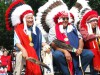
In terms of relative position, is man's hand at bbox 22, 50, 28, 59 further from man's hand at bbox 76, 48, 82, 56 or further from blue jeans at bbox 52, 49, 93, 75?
man's hand at bbox 76, 48, 82, 56

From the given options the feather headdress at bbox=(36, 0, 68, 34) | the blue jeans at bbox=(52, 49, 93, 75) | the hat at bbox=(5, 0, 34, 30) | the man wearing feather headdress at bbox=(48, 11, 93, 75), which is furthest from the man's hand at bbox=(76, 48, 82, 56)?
the hat at bbox=(5, 0, 34, 30)

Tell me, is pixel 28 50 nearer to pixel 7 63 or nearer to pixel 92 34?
pixel 92 34

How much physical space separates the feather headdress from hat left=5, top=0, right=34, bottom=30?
484 mm

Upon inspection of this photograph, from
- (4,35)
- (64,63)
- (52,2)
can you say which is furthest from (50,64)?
(4,35)

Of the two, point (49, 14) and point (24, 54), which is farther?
point (49, 14)

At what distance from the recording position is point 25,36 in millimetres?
8055

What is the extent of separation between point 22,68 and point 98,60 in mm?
1545

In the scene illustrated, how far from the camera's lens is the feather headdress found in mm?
8594

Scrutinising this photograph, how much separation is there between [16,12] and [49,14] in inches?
28.6

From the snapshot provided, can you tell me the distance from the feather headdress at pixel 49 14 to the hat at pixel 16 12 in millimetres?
484

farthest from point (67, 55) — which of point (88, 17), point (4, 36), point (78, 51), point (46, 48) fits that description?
point (4, 36)

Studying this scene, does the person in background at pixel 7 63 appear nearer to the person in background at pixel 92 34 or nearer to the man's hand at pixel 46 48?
the person in background at pixel 92 34

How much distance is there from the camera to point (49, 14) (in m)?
8.68

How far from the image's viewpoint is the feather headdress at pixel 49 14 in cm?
859
